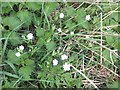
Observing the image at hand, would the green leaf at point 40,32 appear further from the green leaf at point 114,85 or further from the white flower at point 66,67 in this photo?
the green leaf at point 114,85

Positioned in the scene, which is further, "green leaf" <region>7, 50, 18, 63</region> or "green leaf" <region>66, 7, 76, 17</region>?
"green leaf" <region>66, 7, 76, 17</region>

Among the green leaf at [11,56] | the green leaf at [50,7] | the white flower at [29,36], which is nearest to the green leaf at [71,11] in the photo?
the green leaf at [50,7]

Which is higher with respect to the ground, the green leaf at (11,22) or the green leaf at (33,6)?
the green leaf at (33,6)

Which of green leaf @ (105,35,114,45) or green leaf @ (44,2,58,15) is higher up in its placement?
green leaf @ (44,2,58,15)

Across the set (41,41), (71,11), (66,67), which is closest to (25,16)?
(41,41)

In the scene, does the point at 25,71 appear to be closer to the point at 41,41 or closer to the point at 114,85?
the point at 41,41

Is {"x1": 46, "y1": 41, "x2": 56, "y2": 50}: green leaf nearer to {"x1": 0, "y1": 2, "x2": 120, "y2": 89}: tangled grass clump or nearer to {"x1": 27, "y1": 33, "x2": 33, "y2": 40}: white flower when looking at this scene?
{"x1": 0, "y1": 2, "x2": 120, "y2": 89}: tangled grass clump

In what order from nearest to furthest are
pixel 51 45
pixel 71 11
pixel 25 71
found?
pixel 25 71, pixel 51 45, pixel 71 11

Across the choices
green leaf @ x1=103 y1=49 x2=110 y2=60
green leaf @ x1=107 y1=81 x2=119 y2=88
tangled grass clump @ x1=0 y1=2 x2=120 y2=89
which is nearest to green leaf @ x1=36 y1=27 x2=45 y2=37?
tangled grass clump @ x1=0 y1=2 x2=120 y2=89

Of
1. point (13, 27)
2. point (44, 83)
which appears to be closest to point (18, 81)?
point (44, 83)

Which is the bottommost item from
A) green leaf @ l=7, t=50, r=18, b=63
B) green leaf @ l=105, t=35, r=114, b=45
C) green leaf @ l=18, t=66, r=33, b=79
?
green leaf @ l=18, t=66, r=33, b=79

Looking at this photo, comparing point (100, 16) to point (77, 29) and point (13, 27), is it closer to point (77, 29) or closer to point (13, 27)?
point (77, 29)
